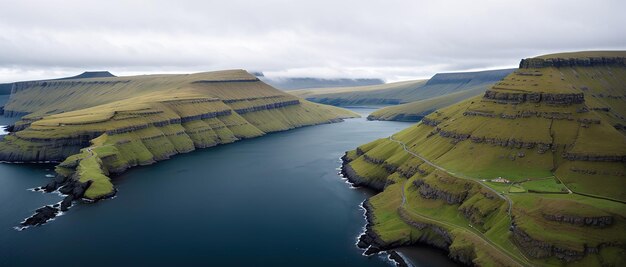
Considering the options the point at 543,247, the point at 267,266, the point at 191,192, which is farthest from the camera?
the point at 191,192

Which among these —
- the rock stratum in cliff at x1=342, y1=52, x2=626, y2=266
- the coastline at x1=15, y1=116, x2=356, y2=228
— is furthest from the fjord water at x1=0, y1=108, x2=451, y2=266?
the rock stratum in cliff at x1=342, y1=52, x2=626, y2=266

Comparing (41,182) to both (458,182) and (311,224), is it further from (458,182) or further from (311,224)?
(458,182)

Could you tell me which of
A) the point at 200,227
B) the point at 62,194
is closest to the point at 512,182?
the point at 200,227

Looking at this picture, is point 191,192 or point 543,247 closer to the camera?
point 543,247

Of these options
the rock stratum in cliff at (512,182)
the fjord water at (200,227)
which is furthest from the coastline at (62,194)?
the rock stratum in cliff at (512,182)

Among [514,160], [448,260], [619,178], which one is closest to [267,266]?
[448,260]

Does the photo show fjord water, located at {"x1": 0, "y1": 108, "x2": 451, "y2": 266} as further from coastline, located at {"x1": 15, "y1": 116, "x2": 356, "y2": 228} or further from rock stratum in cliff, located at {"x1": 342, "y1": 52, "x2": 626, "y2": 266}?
rock stratum in cliff, located at {"x1": 342, "y1": 52, "x2": 626, "y2": 266}
